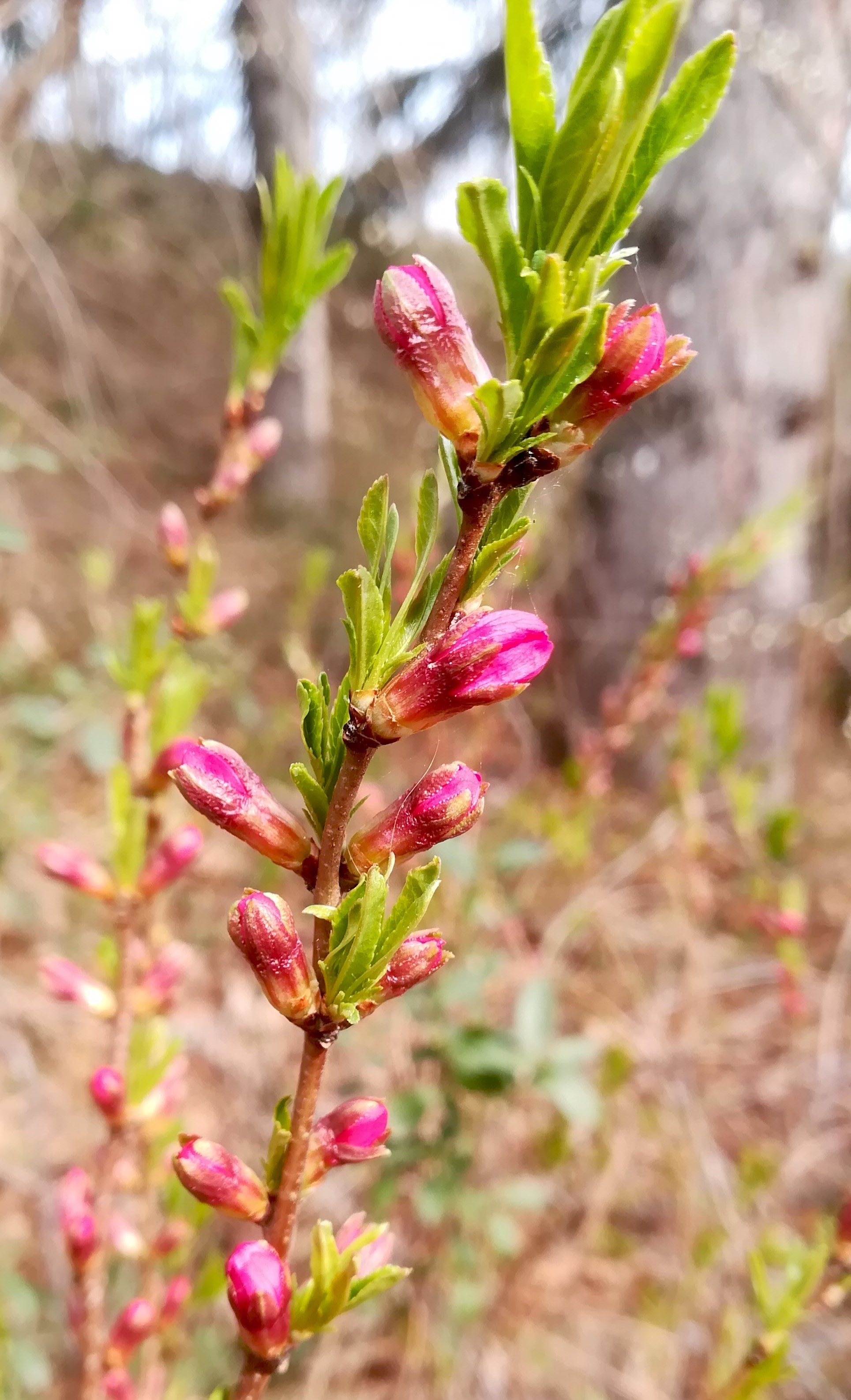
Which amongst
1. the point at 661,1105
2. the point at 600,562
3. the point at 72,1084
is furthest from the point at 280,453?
the point at 661,1105

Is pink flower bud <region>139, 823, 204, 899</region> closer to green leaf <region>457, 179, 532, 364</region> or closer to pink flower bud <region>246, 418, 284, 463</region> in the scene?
pink flower bud <region>246, 418, 284, 463</region>

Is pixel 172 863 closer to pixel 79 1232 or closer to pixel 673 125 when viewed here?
pixel 79 1232

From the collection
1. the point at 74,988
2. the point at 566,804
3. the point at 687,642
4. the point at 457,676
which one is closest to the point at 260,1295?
the point at 457,676

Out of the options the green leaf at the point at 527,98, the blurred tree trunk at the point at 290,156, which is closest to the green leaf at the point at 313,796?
the green leaf at the point at 527,98

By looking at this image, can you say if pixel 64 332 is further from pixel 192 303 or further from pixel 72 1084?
pixel 192 303

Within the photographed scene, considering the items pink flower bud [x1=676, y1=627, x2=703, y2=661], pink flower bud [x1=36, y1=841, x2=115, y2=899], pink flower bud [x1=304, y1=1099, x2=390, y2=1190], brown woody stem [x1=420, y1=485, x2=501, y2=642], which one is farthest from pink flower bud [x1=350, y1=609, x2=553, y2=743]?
pink flower bud [x1=676, y1=627, x2=703, y2=661]

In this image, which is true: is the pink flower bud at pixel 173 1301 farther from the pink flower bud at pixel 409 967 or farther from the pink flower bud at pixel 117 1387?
the pink flower bud at pixel 409 967

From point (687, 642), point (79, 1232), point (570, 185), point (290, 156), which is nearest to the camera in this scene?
point (570, 185)
